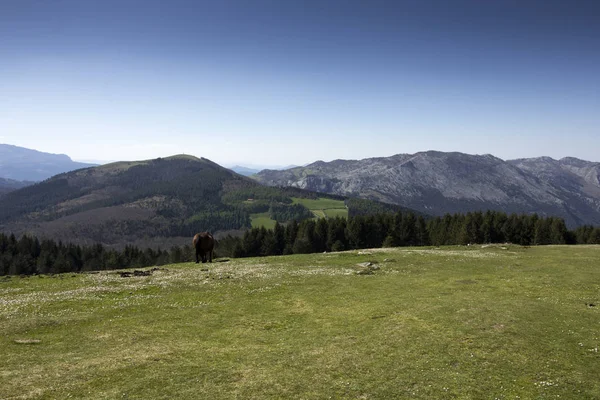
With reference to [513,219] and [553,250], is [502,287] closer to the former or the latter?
[553,250]

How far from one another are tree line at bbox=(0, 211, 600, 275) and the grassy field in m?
75.2

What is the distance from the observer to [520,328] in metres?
21.0

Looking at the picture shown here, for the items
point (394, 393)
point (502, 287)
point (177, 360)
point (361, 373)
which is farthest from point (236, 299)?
point (502, 287)

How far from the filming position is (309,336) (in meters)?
22.2

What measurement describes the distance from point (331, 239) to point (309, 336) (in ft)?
329

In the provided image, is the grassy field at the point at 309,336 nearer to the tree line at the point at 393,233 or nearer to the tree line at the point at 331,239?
the tree line at the point at 393,233

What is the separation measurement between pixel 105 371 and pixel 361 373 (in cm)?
1291

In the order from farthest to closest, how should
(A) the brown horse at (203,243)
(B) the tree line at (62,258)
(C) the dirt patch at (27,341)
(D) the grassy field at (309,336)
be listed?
1. (B) the tree line at (62,258)
2. (A) the brown horse at (203,243)
3. (C) the dirt patch at (27,341)
4. (D) the grassy field at (309,336)

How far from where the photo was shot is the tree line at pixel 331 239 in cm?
10925

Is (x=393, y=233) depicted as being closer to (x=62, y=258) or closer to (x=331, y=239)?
(x=331, y=239)

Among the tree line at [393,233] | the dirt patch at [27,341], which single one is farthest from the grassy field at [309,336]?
the tree line at [393,233]

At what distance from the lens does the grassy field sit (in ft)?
49.5

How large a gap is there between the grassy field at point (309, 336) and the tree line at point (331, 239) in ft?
247

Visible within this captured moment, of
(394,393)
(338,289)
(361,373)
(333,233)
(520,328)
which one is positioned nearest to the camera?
(394,393)
